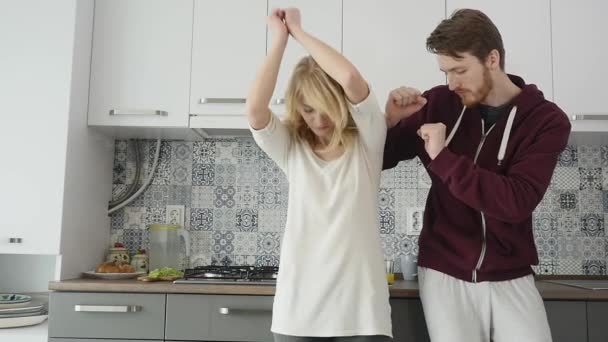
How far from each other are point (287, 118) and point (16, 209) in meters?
1.18

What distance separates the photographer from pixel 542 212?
2455 mm

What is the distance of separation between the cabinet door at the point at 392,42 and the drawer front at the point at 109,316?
1137 millimetres

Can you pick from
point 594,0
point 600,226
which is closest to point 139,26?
point 594,0

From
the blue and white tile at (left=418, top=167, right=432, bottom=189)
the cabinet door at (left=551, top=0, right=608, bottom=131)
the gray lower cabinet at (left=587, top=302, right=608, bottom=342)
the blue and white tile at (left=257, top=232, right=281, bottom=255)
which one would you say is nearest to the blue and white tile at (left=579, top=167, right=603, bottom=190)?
the cabinet door at (left=551, top=0, right=608, bottom=131)

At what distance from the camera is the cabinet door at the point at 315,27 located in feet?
7.28

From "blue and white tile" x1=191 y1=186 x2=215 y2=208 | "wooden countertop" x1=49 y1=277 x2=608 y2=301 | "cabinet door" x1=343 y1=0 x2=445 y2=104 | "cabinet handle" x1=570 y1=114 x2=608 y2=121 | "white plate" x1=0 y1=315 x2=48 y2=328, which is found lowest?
"white plate" x1=0 y1=315 x2=48 y2=328

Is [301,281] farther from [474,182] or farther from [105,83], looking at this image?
[105,83]

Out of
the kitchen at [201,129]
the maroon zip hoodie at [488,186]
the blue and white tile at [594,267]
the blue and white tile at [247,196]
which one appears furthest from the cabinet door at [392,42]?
the blue and white tile at [594,267]

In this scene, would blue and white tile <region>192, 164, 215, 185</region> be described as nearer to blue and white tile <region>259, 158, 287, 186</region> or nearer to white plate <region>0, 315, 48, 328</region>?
blue and white tile <region>259, 158, 287, 186</region>

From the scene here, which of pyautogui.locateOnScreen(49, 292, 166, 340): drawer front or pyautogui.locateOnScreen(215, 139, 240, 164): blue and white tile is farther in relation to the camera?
pyautogui.locateOnScreen(215, 139, 240, 164): blue and white tile

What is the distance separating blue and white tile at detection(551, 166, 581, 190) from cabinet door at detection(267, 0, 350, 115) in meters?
1.11

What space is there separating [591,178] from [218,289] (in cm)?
168

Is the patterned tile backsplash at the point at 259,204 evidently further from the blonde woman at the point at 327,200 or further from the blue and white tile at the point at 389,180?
the blonde woman at the point at 327,200

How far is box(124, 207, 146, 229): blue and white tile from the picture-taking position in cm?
251
